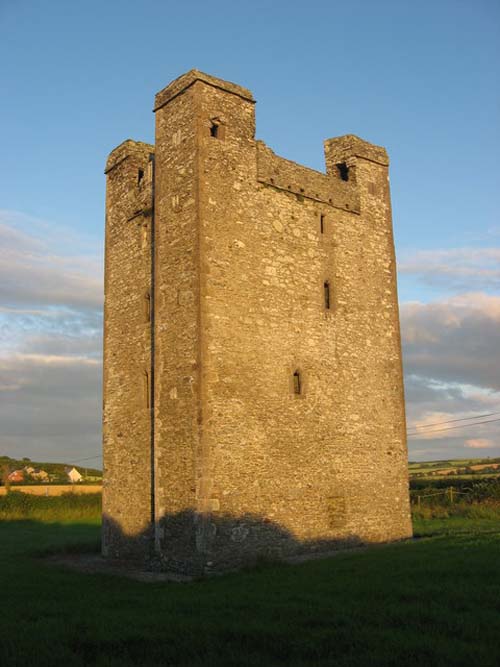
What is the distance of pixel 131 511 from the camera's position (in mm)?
16781

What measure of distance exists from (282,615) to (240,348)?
24.3 ft

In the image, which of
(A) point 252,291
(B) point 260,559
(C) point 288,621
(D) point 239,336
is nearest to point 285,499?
(B) point 260,559

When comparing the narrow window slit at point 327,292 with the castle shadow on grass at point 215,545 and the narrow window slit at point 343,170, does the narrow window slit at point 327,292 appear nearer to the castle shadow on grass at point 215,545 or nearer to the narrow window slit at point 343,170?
the narrow window slit at point 343,170

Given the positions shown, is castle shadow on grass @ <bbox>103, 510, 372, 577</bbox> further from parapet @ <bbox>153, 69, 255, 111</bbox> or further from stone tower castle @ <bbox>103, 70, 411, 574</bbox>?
parapet @ <bbox>153, 69, 255, 111</bbox>

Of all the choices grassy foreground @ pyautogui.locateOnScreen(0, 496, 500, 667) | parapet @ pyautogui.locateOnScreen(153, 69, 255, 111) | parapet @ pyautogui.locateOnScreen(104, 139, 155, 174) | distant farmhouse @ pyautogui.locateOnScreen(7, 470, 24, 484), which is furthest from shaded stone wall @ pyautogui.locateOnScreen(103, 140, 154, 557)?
distant farmhouse @ pyautogui.locateOnScreen(7, 470, 24, 484)

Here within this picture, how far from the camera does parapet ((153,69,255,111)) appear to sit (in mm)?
15898

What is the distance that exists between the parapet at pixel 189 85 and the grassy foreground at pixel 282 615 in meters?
11.0

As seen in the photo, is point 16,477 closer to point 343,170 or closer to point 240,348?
point 343,170

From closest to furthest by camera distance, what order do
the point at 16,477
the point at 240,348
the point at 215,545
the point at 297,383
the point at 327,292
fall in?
the point at 215,545, the point at 240,348, the point at 297,383, the point at 327,292, the point at 16,477

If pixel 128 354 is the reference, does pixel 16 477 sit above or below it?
below

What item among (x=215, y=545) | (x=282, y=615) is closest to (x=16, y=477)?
(x=215, y=545)

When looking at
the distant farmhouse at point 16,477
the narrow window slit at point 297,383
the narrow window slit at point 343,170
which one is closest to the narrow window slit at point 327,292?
the narrow window slit at point 297,383

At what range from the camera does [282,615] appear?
28.5ft

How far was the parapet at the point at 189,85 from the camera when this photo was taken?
15.9 m
